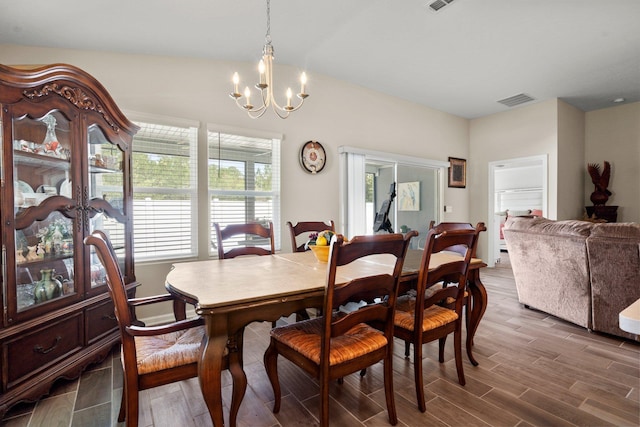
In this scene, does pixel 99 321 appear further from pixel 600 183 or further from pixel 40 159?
pixel 600 183

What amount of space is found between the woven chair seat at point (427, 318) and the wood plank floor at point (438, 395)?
450mm

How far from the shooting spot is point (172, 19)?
2.48 meters

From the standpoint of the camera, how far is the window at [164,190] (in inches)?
116

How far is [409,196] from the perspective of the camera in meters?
5.36

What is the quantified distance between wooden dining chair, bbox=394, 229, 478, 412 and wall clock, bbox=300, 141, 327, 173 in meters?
2.37

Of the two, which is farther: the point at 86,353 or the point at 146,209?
the point at 146,209

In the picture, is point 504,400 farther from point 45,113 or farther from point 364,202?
point 45,113

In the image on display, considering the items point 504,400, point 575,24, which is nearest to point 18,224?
point 504,400

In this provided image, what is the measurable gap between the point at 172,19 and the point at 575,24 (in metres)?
3.69

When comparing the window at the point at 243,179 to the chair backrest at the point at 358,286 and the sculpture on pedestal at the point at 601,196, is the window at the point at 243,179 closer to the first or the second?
the chair backrest at the point at 358,286

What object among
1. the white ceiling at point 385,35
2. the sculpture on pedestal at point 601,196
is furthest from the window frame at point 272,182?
the sculpture on pedestal at point 601,196

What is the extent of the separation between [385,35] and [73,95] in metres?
2.78

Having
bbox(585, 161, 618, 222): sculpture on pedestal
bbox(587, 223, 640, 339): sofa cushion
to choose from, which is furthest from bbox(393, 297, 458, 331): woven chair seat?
bbox(585, 161, 618, 222): sculpture on pedestal

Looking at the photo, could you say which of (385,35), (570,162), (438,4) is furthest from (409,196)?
(438,4)
